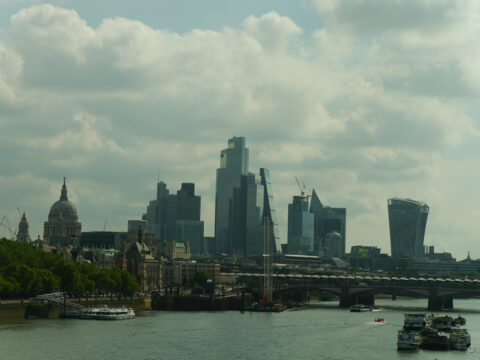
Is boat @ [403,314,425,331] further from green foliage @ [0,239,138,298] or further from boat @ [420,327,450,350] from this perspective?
green foliage @ [0,239,138,298]

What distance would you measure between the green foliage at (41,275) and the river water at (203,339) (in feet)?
39.2

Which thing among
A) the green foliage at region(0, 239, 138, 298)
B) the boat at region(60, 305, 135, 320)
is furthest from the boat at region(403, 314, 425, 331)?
the green foliage at region(0, 239, 138, 298)

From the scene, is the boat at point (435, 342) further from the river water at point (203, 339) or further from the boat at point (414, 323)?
the boat at point (414, 323)

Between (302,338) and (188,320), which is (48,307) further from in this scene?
(302,338)

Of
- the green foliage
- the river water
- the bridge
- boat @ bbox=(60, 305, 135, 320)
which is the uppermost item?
the green foliage

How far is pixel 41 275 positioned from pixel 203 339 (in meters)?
48.4

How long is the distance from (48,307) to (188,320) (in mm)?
26103

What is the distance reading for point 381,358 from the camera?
4380 inches

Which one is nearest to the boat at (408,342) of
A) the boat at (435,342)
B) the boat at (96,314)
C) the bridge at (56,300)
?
the boat at (435,342)

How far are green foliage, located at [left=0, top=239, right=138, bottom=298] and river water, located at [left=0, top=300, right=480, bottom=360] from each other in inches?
470

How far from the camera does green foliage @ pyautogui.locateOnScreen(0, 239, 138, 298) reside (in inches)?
6147

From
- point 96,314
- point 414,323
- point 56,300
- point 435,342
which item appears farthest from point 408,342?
point 56,300

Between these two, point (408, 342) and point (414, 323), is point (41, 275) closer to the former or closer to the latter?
point (414, 323)

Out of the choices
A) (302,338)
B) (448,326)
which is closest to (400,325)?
(448,326)
